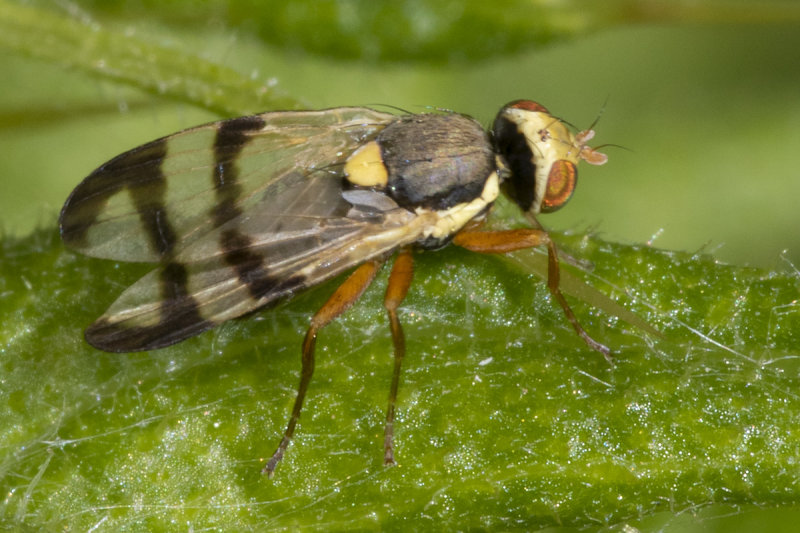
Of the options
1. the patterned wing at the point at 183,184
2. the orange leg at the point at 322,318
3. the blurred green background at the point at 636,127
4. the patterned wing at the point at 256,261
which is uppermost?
the patterned wing at the point at 183,184

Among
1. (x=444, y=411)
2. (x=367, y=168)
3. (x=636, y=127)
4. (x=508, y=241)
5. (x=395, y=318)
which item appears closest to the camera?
(x=444, y=411)

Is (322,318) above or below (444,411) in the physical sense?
above

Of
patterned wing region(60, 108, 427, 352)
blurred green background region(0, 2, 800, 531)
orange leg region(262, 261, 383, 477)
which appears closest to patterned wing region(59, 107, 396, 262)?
patterned wing region(60, 108, 427, 352)

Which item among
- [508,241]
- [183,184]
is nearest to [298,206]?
[183,184]

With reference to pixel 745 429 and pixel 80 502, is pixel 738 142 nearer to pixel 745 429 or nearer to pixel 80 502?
pixel 745 429

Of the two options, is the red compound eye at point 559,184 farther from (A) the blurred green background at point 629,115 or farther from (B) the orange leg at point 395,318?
(A) the blurred green background at point 629,115

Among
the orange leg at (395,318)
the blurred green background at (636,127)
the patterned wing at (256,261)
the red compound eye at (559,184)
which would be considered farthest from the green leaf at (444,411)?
the blurred green background at (636,127)

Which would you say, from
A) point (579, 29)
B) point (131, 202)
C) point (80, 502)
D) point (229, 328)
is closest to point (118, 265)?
point (131, 202)

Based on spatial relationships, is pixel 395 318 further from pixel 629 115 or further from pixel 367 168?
pixel 629 115
